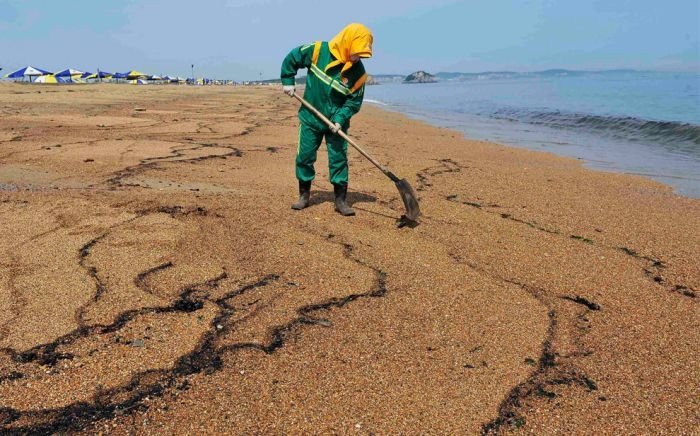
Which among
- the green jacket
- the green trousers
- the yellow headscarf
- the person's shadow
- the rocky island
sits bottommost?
the person's shadow

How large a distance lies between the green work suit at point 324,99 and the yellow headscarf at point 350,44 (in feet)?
0.22

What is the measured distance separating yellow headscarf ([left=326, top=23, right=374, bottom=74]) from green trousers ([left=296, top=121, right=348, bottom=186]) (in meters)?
0.57

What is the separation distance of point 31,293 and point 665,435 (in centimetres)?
296

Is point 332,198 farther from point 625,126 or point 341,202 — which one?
point 625,126

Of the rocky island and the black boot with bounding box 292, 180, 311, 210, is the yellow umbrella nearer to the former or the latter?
the black boot with bounding box 292, 180, 311, 210

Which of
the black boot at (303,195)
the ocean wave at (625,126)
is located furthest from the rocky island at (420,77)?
the black boot at (303,195)

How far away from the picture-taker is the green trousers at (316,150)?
438 centimetres

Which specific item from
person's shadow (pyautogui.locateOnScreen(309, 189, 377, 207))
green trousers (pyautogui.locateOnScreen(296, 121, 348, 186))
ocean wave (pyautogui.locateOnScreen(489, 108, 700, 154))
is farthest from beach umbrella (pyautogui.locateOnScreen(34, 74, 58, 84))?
green trousers (pyautogui.locateOnScreen(296, 121, 348, 186))

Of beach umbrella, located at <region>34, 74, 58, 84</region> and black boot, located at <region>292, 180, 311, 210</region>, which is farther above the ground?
beach umbrella, located at <region>34, 74, 58, 84</region>

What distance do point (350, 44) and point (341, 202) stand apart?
4.33 ft

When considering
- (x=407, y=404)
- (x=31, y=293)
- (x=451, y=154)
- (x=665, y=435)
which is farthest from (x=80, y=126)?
(x=665, y=435)

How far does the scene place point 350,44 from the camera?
4043mm

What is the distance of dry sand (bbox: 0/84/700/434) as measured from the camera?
6.20 ft

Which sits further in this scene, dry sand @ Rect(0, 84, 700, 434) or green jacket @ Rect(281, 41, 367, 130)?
green jacket @ Rect(281, 41, 367, 130)
